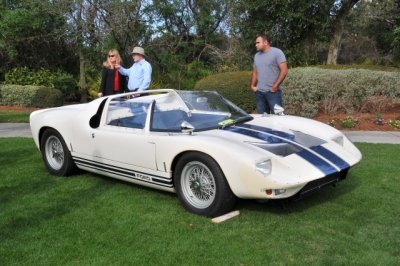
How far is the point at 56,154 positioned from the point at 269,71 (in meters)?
→ 3.35

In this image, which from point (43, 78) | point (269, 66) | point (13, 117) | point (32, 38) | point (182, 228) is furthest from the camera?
point (32, 38)

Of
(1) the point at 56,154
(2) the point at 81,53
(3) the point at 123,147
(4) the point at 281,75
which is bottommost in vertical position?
(1) the point at 56,154

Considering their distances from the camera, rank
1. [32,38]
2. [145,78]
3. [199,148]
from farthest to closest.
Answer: [32,38]
[145,78]
[199,148]

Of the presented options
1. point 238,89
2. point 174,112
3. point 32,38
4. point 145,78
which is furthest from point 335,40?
point 174,112

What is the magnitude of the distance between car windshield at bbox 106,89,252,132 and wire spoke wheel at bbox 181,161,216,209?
0.46 meters

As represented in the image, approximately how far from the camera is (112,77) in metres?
7.73

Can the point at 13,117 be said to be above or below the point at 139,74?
below

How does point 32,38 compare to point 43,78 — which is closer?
point 43,78

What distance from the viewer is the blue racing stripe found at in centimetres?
459

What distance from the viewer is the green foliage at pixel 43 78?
61.7 ft

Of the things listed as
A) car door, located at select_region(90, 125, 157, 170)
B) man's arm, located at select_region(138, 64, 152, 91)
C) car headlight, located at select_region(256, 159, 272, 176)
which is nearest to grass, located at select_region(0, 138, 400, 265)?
car door, located at select_region(90, 125, 157, 170)

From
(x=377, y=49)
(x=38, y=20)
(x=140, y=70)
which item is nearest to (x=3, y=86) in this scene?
(x=38, y=20)

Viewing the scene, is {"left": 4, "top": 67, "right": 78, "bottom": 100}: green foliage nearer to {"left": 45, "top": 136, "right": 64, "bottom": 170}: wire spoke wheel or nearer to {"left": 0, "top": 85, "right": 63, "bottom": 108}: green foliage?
{"left": 0, "top": 85, "right": 63, "bottom": 108}: green foliage

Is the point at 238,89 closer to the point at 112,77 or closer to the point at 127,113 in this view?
the point at 112,77
